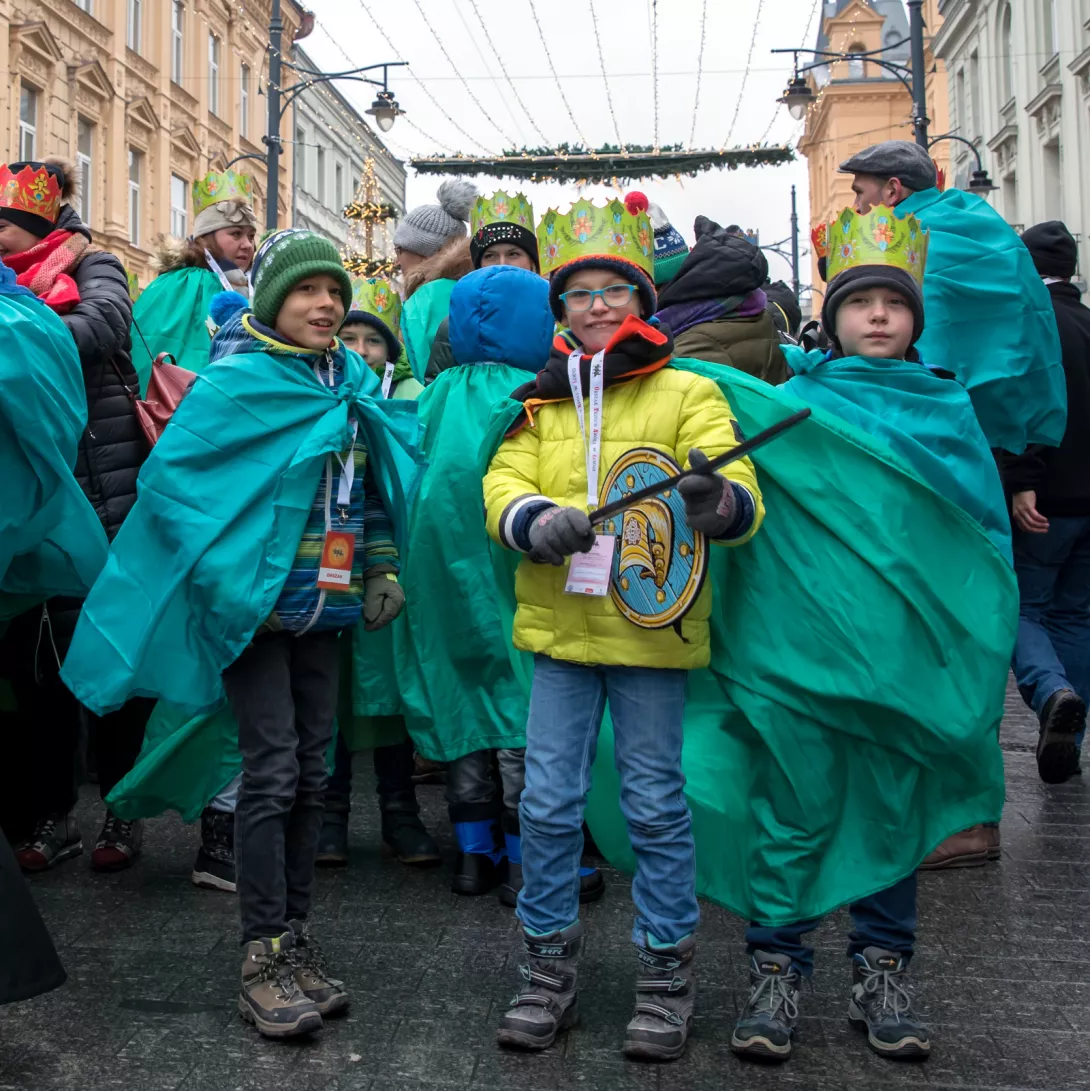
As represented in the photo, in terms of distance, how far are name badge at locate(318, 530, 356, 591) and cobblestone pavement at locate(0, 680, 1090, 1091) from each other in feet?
3.35

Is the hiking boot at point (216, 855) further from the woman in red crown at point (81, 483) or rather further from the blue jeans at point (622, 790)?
the blue jeans at point (622, 790)

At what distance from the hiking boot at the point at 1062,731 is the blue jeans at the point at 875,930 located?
194 cm

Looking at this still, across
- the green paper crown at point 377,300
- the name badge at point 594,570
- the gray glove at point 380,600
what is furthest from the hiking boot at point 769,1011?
the green paper crown at point 377,300

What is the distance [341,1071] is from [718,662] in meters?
1.27

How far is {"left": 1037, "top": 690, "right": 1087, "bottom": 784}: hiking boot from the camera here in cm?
517

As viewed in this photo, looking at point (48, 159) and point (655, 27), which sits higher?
point (655, 27)

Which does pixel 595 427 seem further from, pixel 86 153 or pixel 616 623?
pixel 86 153

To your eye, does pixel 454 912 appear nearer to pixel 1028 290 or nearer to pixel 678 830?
pixel 678 830

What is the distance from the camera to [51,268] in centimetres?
476

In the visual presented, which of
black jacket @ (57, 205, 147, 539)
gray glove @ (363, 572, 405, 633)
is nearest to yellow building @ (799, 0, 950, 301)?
black jacket @ (57, 205, 147, 539)

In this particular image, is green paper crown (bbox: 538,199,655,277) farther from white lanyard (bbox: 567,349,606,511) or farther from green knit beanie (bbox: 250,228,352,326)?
green knit beanie (bbox: 250,228,352,326)

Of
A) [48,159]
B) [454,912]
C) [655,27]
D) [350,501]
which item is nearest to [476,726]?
[454,912]

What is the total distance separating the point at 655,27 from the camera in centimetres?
1369

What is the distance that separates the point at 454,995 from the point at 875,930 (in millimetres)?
1035
